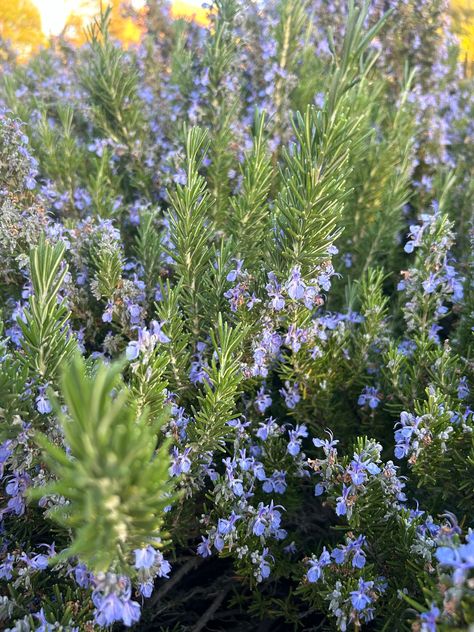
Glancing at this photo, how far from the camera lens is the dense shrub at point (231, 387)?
825 mm

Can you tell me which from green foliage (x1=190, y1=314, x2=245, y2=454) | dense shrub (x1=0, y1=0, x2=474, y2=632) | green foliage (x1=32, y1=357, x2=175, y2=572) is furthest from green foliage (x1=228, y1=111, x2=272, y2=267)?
green foliage (x1=32, y1=357, x2=175, y2=572)

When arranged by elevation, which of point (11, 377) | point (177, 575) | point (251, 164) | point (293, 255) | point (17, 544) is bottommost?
point (177, 575)

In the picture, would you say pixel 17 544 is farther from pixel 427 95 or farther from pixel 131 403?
pixel 427 95

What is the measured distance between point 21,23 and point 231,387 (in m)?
10.3

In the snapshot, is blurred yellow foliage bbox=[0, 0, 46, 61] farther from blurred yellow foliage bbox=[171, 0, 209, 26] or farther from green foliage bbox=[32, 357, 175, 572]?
green foliage bbox=[32, 357, 175, 572]

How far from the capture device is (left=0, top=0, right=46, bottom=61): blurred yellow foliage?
870cm

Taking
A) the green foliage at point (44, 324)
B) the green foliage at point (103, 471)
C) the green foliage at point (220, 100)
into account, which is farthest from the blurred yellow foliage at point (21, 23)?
the green foliage at point (103, 471)

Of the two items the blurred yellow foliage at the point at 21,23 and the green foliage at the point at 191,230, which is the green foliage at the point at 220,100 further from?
the blurred yellow foliage at the point at 21,23

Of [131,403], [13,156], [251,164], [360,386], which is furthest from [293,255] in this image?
[13,156]

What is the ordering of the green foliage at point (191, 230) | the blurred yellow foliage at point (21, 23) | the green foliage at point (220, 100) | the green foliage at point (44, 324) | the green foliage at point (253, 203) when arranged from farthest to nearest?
the blurred yellow foliage at point (21, 23) → the green foliage at point (220, 100) → the green foliage at point (253, 203) → the green foliage at point (191, 230) → the green foliage at point (44, 324)

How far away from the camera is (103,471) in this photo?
2.14 feet

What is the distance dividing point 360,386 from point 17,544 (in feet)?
3.75

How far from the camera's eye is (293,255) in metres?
1.23

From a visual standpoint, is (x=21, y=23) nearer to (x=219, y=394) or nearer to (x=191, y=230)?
(x=191, y=230)
